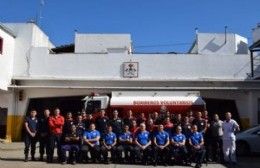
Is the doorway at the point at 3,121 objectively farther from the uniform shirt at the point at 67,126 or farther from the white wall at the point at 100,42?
the uniform shirt at the point at 67,126

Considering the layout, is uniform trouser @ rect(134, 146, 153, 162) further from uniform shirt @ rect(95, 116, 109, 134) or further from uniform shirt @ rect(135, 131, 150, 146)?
uniform shirt @ rect(95, 116, 109, 134)

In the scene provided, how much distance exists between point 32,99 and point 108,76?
192 inches

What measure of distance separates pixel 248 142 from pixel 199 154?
4.80 meters

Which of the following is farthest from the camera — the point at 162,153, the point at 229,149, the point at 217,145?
the point at 217,145

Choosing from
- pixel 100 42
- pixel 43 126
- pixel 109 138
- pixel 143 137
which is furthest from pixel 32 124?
pixel 100 42

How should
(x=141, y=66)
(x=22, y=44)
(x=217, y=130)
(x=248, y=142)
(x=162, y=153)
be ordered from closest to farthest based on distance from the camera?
(x=162, y=153) → (x=217, y=130) → (x=248, y=142) → (x=141, y=66) → (x=22, y=44)

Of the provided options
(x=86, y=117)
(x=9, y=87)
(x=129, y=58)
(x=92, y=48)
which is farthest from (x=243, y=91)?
(x=9, y=87)

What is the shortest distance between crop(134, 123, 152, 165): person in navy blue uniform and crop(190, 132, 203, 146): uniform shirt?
1467mm

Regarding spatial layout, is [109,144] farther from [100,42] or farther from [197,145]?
[100,42]

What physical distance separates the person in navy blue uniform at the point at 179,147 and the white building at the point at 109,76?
9701 millimetres

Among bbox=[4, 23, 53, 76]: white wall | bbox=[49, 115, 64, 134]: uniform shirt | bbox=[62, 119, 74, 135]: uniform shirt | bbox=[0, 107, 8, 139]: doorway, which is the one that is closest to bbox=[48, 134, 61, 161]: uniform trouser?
bbox=[49, 115, 64, 134]: uniform shirt

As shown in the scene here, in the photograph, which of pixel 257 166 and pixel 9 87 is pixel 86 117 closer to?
pixel 257 166

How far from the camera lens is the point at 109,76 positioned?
82.2 feet

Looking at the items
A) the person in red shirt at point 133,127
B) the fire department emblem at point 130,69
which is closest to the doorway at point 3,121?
the fire department emblem at point 130,69
